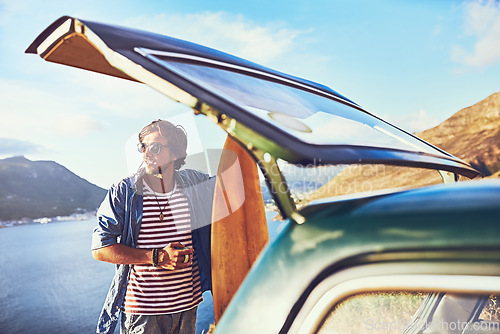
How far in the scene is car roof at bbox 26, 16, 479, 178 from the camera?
0.84 m

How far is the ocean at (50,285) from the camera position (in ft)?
143

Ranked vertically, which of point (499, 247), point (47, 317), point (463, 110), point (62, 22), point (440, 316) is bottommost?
point (47, 317)

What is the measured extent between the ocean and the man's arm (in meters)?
29.6

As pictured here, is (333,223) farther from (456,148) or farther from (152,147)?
(456,148)

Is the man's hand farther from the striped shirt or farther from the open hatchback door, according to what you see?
the open hatchback door

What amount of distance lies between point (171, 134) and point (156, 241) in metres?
0.66

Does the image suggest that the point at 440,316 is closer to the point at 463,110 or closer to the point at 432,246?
the point at 432,246

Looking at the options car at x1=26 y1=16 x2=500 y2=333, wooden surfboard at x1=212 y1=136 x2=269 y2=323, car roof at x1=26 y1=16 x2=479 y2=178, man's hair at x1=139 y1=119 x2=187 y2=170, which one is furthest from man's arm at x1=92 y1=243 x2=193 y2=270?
car at x1=26 y1=16 x2=500 y2=333

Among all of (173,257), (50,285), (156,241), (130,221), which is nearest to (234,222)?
(173,257)

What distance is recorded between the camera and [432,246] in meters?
0.63

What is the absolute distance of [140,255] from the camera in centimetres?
203

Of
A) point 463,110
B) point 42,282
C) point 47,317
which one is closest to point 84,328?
point 47,317

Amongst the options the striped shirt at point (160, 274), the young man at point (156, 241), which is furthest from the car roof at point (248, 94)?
the striped shirt at point (160, 274)

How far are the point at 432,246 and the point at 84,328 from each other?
48926 mm
